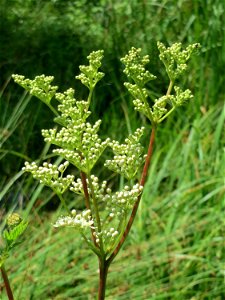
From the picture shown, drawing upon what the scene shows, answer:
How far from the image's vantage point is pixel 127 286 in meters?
2.73

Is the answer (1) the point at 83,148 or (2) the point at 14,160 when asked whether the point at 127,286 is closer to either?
(2) the point at 14,160

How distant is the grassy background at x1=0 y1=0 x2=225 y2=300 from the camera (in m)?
2.83

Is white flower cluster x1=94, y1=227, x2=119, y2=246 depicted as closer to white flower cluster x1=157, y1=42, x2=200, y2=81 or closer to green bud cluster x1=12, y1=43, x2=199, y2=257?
green bud cluster x1=12, y1=43, x2=199, y2=257

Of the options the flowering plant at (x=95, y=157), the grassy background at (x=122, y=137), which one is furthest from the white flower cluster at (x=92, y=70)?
the grassy background at (x=122, y=137)

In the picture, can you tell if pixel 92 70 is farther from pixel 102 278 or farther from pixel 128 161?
pixel 102 278

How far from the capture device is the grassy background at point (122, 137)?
2829mm

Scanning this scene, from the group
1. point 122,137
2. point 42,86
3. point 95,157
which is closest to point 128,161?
point 95,157

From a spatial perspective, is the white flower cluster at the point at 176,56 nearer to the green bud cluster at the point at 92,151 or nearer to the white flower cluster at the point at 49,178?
the green bud cluster at the point at 92,151

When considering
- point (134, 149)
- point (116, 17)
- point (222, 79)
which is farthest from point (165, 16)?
point (134, 149)

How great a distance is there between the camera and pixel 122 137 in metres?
3.72

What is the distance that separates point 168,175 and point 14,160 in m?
0.91

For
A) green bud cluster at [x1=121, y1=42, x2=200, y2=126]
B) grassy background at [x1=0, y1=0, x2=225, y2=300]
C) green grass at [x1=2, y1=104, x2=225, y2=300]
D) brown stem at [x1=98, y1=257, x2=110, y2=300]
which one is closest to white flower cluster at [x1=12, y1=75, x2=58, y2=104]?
green bud cluster at [x1=121, y1=42, x2=200, y2=126]

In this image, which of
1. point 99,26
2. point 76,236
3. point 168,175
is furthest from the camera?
point 99,26

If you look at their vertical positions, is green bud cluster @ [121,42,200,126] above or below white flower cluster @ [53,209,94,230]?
above
